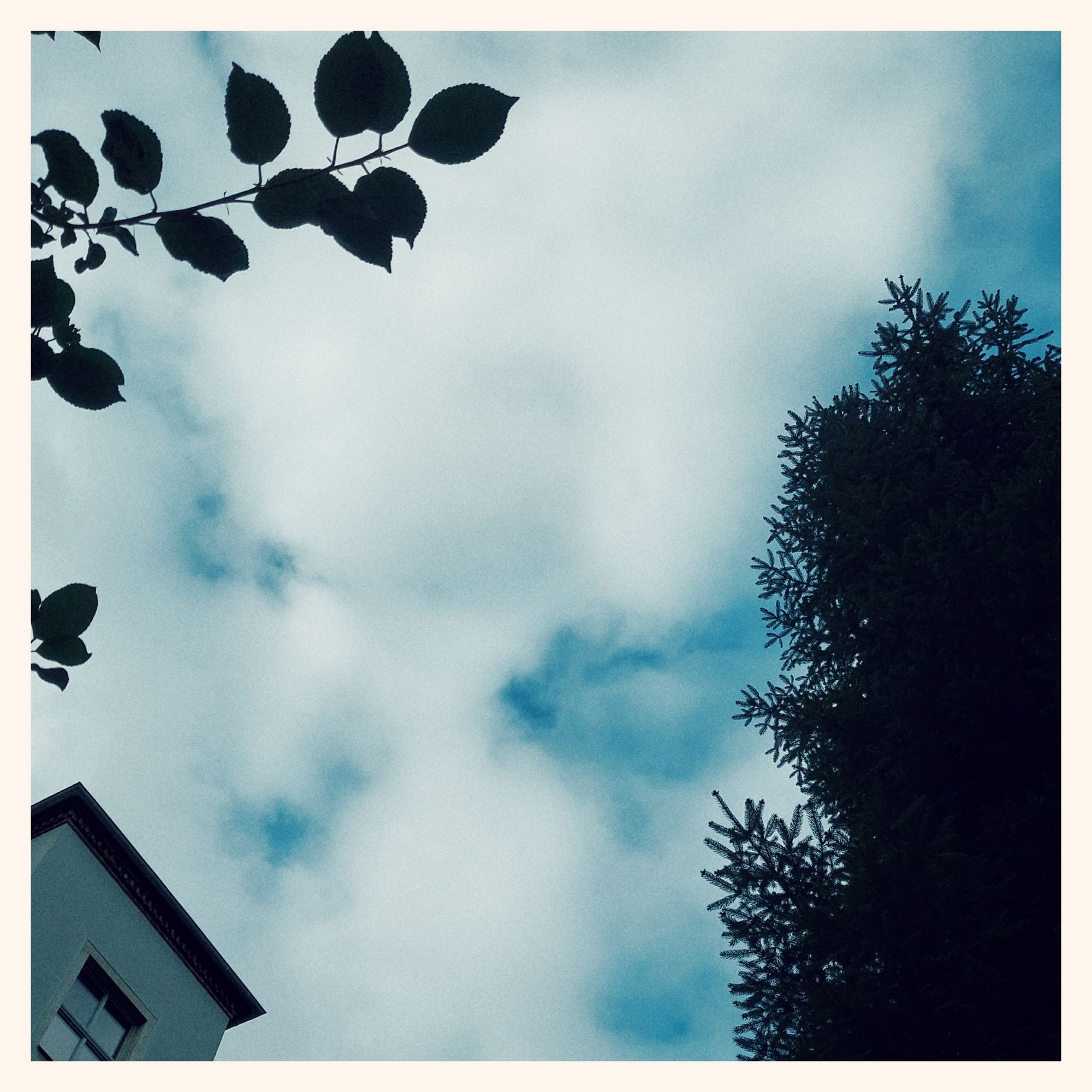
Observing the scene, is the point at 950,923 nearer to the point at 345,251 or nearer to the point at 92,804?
the point at 345,251

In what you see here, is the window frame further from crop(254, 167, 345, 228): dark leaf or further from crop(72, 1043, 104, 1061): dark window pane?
crop(254, 167, 345, 228): dark leaf

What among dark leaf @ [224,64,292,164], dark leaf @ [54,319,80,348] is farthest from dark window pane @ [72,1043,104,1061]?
dark leaf @ [224,64,292,164]

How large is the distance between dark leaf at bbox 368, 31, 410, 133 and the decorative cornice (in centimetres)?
1151

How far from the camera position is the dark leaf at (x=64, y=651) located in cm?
108

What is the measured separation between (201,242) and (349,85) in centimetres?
30

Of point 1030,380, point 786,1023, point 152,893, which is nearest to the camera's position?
point 786,1023

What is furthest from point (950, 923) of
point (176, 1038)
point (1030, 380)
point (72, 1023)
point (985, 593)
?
point (176, 1038)

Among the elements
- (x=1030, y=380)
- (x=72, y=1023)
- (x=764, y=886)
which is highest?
(x=1030, y=380)

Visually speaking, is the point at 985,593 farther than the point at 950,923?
Yes

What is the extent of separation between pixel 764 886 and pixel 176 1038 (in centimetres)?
886

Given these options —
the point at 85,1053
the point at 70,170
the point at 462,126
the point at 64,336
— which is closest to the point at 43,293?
the point at 64,336

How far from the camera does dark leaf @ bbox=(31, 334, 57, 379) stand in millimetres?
1174

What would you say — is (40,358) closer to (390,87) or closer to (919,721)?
(390,87)

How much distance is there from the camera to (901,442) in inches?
367
